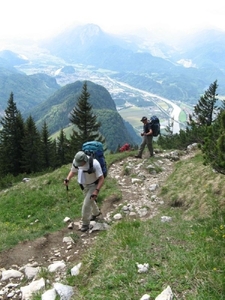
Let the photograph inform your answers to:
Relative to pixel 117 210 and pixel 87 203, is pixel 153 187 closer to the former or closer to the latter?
pixel 117 210

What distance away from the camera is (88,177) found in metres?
9.73

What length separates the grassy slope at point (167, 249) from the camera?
17.1ft

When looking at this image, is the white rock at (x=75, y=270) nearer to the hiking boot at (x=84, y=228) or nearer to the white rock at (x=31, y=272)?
the white rock at (x=31, y=272)

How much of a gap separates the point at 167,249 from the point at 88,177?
3968mm

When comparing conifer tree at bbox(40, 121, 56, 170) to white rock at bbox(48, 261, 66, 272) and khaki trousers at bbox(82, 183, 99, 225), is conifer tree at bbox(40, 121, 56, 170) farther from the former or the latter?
white rock at bbox(48, 261, 66, 272)

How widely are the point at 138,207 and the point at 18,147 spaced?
4179 cm

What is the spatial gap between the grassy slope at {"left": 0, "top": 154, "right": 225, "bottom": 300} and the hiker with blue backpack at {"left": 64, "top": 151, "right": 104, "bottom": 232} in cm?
146

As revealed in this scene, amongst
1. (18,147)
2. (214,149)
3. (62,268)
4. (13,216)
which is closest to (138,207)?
(214,149)

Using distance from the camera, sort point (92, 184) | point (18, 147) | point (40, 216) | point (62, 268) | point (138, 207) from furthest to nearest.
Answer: point (18, 147)
point (40, 216)
point (138, 207)
point (92, 184)
point (62, 268)

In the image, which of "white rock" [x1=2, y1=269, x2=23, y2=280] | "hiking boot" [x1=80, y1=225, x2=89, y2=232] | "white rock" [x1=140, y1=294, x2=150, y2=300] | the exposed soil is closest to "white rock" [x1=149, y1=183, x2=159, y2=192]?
the exposed soil

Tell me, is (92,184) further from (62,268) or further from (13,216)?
(13,216)

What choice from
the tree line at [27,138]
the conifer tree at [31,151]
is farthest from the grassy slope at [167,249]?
the conifer tree at [31,151]

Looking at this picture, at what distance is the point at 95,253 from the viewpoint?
7203 mm

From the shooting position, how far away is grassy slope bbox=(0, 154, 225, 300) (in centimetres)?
521
